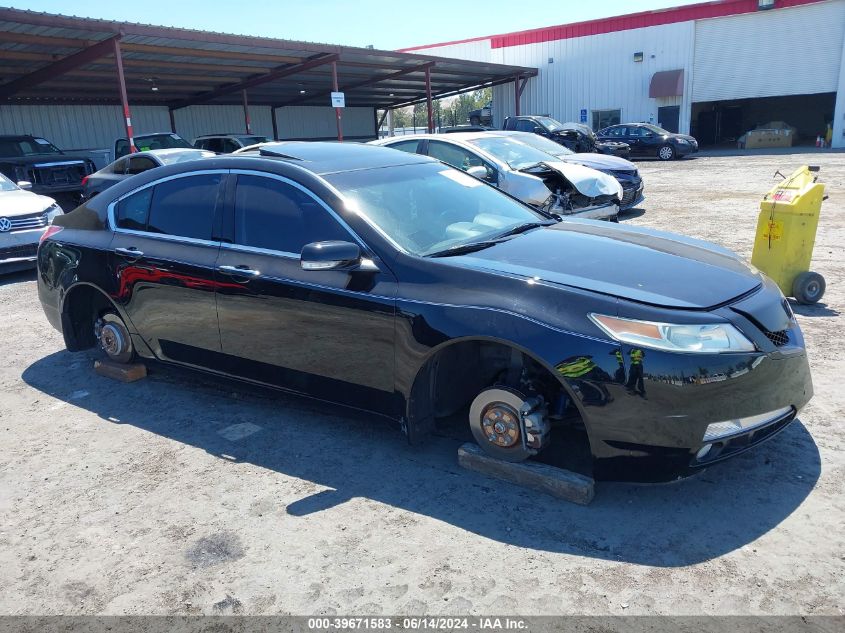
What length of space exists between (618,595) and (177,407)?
3.15 m

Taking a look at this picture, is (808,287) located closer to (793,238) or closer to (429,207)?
(793,238)

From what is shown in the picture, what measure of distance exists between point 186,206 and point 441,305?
2.07 meters

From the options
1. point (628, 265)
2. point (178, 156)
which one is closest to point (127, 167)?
point (178, 156)

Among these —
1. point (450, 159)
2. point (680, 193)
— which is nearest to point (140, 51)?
point (450, 159)

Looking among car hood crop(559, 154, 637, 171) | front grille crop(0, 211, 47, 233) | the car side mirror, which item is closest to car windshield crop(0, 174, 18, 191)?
front grille crop(0, 211, 47, 233)

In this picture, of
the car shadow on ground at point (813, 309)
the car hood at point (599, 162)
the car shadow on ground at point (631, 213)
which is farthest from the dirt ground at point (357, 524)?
the car hood at point (599, 162)

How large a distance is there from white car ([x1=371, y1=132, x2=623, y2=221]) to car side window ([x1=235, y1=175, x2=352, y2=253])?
17.7 feet

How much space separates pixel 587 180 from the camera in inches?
378

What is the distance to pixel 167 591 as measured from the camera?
2.64 m

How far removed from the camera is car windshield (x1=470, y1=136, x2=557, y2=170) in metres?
9.52

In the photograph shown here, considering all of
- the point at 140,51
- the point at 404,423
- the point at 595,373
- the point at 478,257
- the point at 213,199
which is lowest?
the point at 404,423

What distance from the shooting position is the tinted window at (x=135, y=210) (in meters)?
4.50

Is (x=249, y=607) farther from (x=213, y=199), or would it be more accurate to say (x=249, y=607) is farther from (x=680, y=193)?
(x=680, y=193)

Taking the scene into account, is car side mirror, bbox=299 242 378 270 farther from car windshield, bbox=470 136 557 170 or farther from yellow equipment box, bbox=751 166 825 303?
car windshield, bbox=470 136 557 170
